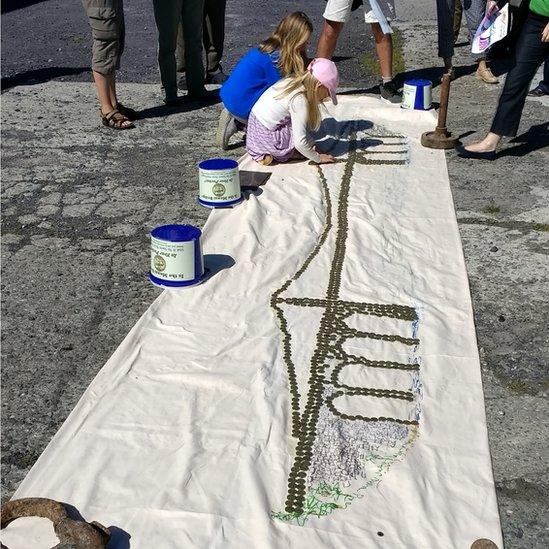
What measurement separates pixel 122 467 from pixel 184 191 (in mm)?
2502

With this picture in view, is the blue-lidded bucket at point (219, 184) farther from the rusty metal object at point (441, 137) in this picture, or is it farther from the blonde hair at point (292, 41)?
the rusty metal object at point (441, 137)

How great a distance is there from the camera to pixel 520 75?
15.9 feet

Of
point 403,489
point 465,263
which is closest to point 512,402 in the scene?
point 403,489

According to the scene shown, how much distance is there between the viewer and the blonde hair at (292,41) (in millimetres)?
4855

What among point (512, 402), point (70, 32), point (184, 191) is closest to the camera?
point (512, 402)

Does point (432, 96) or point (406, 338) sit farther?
point (432, 96)

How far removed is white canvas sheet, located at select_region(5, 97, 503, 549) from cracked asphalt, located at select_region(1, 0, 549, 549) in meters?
0.11

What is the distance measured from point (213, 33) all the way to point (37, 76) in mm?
1749

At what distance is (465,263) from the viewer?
152 inches

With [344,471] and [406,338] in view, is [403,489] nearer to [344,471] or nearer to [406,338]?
[344,471]

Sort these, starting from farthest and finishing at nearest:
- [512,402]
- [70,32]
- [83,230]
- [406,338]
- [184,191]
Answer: [70,32] < [184,191] < [83,230] < [406,338] < [512,402]

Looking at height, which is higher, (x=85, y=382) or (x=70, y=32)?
(x=85, y=382)

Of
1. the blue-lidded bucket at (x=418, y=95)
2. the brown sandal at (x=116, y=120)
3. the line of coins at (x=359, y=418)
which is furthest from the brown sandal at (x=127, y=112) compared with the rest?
the line of coins at (x=359, y=418)

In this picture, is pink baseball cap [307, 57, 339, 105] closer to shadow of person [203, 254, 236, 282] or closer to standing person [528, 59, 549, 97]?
shadow of person [203, 254, 236, 282]
